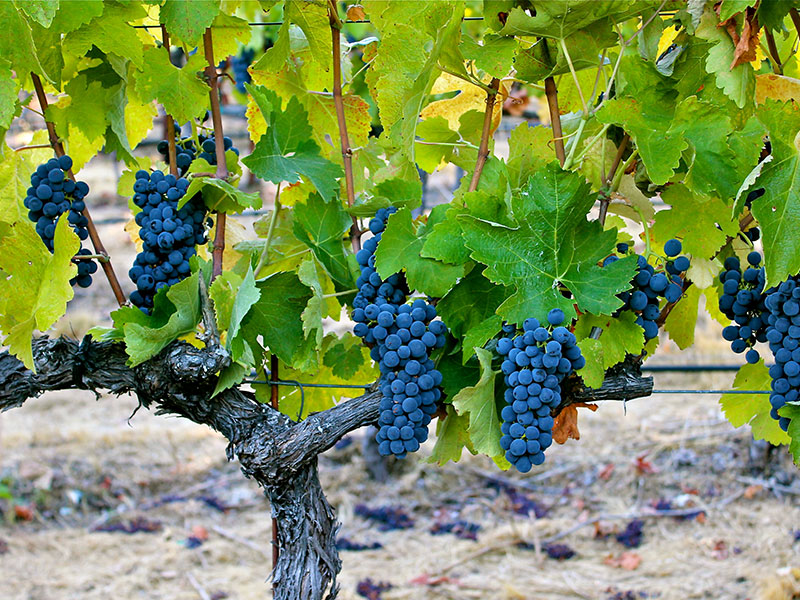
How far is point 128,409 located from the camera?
4.97m

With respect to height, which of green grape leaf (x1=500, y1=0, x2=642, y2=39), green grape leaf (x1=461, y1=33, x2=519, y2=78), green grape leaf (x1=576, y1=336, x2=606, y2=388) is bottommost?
green grape leaf (x1=576, y1=336, x2=606, y2=388)

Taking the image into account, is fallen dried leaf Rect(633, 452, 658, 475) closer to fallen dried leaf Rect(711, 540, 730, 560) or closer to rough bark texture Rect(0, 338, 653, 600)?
fallen dried leaf Rect(711, 540, 730, 560)

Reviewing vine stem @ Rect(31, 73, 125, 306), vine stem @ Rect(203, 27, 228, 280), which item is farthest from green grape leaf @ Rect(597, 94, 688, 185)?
vine stem @ Rect(31, 73, 125, 306)

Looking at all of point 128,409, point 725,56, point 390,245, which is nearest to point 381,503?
point 128,409

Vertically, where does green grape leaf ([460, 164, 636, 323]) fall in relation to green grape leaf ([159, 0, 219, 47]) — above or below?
below

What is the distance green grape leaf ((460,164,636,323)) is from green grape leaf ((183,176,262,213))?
435 millimetres

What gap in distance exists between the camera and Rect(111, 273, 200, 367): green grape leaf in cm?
127

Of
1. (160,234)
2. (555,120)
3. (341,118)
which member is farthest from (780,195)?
(160,234)

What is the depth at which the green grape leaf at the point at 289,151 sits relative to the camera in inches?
52.1

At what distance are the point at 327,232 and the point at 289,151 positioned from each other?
0.16 metres

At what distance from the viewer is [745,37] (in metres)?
1.12

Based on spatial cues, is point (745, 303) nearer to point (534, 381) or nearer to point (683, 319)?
point (683, 319)

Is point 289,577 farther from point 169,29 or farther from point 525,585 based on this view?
point 525,585

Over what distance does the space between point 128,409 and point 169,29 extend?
13.5ft
